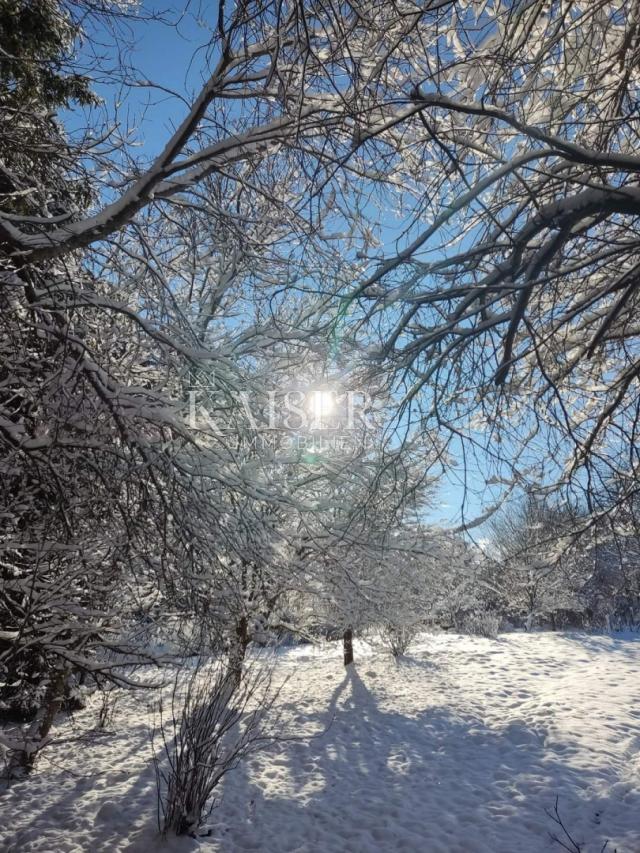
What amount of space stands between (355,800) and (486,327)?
17.6 ft

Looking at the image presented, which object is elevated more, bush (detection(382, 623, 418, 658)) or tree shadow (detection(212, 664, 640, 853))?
bush (detection(382, 623, 418, 658))

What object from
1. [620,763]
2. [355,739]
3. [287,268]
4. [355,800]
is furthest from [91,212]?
[620,763]

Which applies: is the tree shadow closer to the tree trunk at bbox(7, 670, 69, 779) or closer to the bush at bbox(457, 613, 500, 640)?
the tree trunk at bbox(7, 670, 69, 779)

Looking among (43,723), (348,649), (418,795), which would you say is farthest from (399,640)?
(43,723)

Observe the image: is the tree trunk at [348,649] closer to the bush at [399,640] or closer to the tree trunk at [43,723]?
the bush at [399,640]

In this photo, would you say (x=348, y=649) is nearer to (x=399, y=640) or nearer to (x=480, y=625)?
(x=399, y=640)

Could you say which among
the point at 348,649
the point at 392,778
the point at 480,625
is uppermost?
the point at 348,649

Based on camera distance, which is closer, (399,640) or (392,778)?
(392,778)

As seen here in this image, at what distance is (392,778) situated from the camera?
598cm

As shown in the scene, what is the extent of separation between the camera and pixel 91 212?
4613 mm

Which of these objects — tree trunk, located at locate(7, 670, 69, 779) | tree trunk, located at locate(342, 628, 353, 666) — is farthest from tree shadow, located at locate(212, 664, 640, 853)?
tree trunk, located at locate(342, 628, 353, 666)

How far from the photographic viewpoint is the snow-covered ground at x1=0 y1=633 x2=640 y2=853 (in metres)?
4.34

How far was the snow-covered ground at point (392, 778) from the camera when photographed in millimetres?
4344

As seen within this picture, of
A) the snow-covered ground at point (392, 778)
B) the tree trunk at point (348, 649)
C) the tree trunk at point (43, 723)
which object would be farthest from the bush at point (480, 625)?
the tree trunk at point (43, 723)
